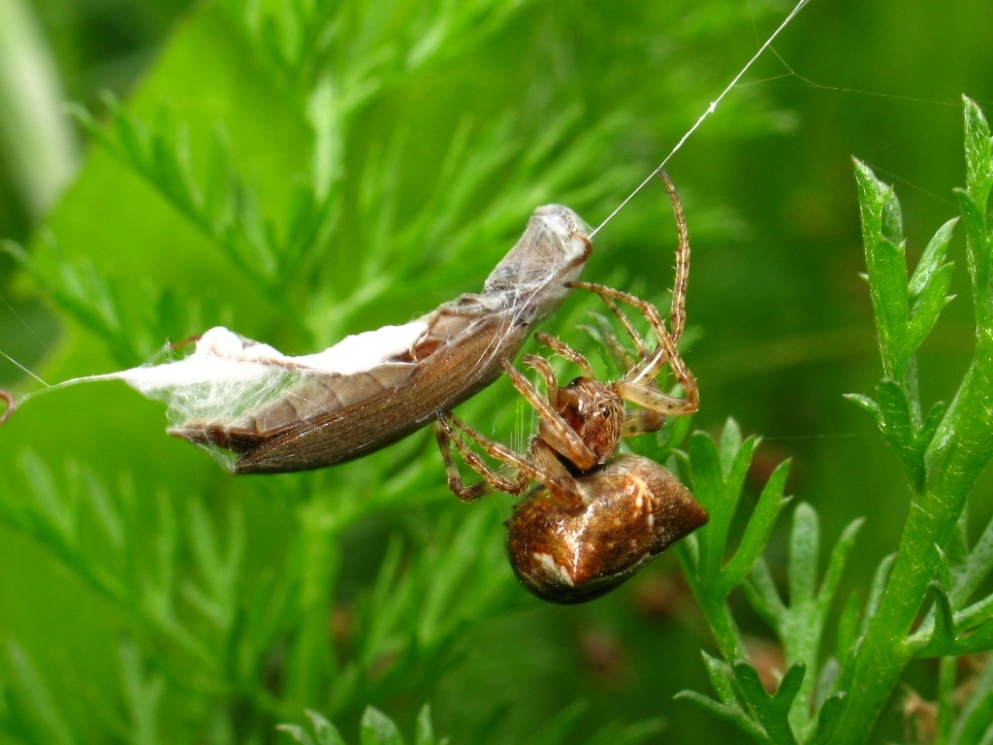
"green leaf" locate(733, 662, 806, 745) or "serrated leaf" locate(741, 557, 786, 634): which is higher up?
"green leaf" locate(733, 662, 806, 745)

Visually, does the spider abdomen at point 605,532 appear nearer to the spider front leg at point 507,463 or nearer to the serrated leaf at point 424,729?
the spider front leg at point 507,463

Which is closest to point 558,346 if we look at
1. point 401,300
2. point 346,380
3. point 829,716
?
point 346,380

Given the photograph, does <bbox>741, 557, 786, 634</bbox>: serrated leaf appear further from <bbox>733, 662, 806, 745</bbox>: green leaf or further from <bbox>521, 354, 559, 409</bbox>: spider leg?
<bbox>521, 354, 559, 409</bbox>: spider leg

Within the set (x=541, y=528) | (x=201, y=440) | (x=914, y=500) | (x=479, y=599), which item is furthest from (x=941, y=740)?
(x=201, y=440)

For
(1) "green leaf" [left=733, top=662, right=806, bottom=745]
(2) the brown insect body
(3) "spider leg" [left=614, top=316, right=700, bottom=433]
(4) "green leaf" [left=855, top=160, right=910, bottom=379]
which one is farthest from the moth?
(1) "green leaf" [left=733, top=662, right=806, bottom=745]

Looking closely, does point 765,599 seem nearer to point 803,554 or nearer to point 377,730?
point 803,554

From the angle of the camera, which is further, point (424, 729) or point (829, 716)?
point (424, 729)

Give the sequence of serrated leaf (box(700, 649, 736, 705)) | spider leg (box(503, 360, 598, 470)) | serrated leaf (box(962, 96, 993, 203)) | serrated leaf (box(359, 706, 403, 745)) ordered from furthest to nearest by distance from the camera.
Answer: spider leg (box(503, 360, 598, 470)) < serrated leaf (box(359, 706, 403, 745)) < serrated leaf (box(700, 649, 736, 705)) < serrated leaf (box(962, 96, 993, 203))

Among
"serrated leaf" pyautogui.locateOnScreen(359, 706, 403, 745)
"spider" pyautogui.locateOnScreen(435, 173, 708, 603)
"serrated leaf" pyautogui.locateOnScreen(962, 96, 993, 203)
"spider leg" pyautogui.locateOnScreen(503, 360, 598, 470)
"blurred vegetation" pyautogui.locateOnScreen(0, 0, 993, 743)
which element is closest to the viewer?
"serrated leaf" pyautogui.locateOnScreen(962, 96, 993, 203)
